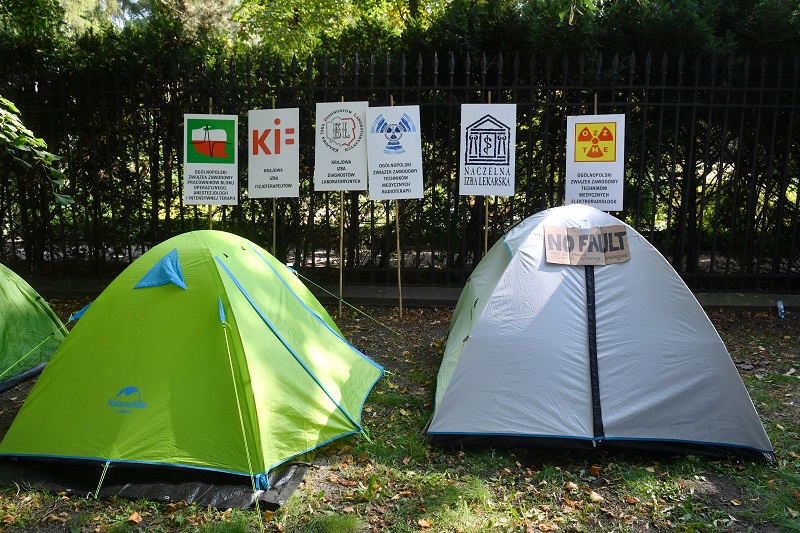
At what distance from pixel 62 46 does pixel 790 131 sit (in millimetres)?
8796

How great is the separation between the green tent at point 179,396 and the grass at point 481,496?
0.14 meters

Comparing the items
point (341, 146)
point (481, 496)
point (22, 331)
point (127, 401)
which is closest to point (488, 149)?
point (341, 146)

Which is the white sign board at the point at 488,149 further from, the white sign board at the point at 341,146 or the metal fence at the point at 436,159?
the white sign board at the point at 341,146

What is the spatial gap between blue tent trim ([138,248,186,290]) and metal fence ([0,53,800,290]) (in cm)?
350

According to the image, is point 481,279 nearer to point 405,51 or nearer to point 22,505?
point 22,505

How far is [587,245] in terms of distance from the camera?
13.9ft

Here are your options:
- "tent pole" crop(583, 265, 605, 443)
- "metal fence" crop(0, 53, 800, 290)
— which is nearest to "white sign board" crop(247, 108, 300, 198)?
"metal fence" crop(0, 53, 800, 290)

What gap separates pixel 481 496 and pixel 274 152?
4629 mm

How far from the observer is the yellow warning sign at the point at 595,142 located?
265 inches

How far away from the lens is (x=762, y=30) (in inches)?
290

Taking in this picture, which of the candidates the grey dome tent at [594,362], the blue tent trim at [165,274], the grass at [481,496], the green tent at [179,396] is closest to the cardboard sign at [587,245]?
the grey dome tent at [594,362]

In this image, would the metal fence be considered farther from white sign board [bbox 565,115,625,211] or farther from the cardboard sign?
the cardboard sign

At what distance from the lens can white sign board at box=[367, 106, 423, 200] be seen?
6789 millimetres

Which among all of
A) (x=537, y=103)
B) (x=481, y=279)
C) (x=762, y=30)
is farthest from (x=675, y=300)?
(x=762, y=30)
